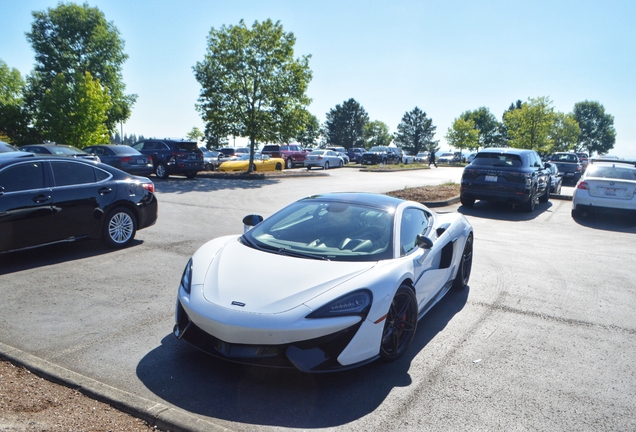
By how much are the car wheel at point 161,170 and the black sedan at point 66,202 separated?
45.3ft

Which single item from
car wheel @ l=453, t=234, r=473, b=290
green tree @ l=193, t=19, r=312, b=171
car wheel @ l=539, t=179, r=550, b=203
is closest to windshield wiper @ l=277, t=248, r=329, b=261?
car wheel @ l=453, t=234, r=473, b=290

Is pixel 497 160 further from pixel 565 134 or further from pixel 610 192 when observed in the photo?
pixel 565 134

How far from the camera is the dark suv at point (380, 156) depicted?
42844 mm

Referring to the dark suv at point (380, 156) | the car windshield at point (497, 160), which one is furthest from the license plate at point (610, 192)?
the dark suv at point (380, 156)

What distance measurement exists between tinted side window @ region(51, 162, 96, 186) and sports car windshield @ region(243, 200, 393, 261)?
3839 mm

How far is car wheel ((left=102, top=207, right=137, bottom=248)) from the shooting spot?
759 centimetres

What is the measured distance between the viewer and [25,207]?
652 cm

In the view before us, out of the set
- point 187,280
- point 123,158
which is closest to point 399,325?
point 187,280

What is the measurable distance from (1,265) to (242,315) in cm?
503

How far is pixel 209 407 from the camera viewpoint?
3195mm

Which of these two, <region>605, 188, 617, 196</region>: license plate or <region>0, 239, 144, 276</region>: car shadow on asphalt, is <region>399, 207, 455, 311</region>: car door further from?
<region>605, 188, 617, 196</region>: license plate

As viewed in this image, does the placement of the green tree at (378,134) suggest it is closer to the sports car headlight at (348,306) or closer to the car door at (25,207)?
the car door at (25,207)

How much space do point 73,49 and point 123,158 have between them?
38.3 metres

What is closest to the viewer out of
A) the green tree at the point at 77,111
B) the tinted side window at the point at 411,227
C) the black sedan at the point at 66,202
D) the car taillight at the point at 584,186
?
the tinted side window at the point at 411,227
